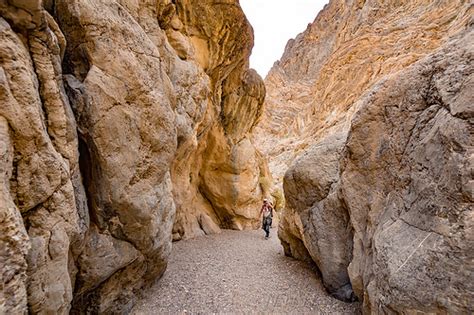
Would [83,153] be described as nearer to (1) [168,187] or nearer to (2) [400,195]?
(1) [168,187]

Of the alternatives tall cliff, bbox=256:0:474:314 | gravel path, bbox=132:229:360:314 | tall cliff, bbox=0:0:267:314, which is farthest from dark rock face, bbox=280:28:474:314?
tall cliff, bbox=0:0:267:314

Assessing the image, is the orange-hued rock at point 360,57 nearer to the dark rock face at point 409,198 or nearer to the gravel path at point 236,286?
the dark rock face at point 409,198

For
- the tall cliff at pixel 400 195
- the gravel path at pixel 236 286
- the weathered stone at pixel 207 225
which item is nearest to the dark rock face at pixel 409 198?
the tall cliff at pixel 400 195

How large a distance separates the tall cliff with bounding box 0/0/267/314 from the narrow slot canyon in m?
0.02

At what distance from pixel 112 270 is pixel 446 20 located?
1110 inches

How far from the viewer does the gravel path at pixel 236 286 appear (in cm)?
690

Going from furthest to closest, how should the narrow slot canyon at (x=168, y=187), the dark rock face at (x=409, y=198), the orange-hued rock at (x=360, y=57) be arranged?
the orange-hued rock at (x=360, y=57) → the dark rock face at (x=409, y=198) → the narrow slot canyon at (x=168, y=187)

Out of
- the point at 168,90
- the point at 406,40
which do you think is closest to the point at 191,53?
the point at 168,90

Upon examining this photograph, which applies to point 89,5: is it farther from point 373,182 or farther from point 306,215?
point 306,215

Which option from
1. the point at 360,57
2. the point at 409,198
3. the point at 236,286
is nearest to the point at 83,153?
the point at 236,286

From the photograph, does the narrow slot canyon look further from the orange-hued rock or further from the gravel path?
the orange-hued rock

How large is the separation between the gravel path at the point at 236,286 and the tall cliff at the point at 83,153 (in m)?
0.88

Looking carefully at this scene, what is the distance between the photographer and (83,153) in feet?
18.4

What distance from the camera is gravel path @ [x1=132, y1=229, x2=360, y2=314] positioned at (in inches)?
272
